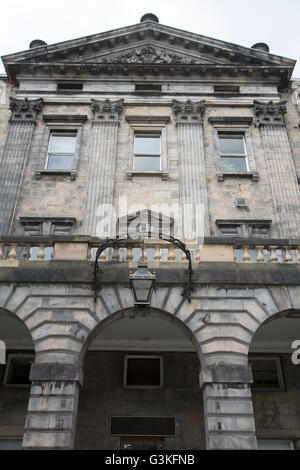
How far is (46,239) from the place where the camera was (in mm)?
11586

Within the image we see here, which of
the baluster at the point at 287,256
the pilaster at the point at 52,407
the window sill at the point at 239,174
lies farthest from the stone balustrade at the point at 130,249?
the window sill at the point at 239,174

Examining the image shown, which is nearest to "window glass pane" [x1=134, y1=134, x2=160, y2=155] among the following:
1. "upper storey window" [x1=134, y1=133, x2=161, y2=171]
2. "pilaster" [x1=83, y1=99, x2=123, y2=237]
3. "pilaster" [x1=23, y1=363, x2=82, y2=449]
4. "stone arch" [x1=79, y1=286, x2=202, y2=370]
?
"upper storey window" [x1=134, y1=133, x2=161, y2=171]

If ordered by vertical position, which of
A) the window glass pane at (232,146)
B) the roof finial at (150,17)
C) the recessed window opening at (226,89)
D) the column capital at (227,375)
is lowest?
the column capital at (227,375)

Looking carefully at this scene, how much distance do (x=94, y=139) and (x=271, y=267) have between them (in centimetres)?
1050

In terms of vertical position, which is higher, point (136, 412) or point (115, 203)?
point (115, 203)

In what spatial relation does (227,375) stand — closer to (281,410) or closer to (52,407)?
(52,407)

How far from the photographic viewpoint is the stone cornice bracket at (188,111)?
62.3 ft

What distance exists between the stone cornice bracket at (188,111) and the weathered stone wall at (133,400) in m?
10.5

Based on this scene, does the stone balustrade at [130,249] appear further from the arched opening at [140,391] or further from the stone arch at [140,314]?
the arched opening at [140,391]

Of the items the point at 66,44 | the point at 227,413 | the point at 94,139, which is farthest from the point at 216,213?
the point at 66,44

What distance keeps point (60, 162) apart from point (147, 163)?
3.82 meters

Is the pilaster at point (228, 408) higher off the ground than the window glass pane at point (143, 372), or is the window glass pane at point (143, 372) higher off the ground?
the window glass pane at point (143, 372)

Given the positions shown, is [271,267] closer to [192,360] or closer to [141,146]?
[192,360]

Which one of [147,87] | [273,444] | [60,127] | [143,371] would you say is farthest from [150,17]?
[273,444]
